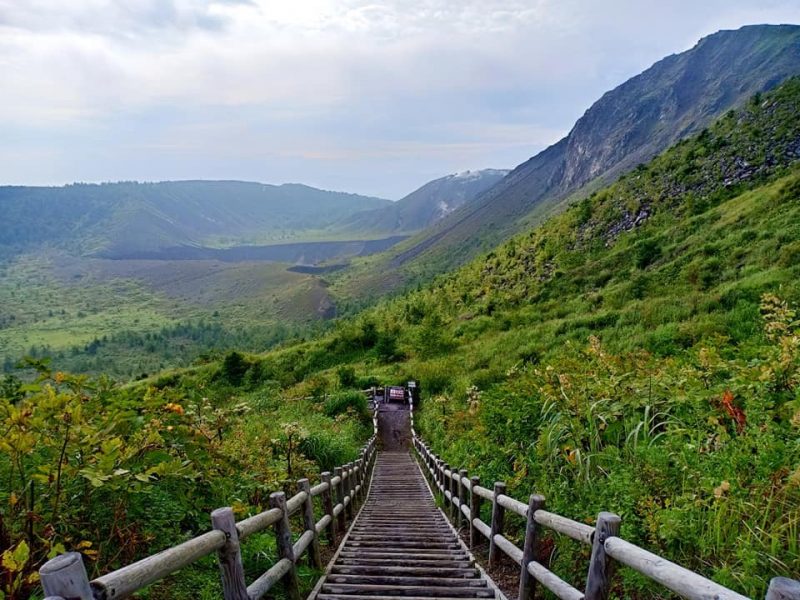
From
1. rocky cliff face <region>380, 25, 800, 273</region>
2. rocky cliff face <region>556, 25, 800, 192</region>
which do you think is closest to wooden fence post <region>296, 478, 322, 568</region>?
rocky cliff face <region>380, 25, 800, 273</region>

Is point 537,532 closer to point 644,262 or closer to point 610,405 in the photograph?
point 610,405

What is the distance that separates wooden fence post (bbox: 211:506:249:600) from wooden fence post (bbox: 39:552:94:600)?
1.07 meters

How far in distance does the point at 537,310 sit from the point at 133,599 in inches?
1027

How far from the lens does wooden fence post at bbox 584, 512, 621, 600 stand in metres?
2.57

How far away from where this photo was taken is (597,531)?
8.62 feet

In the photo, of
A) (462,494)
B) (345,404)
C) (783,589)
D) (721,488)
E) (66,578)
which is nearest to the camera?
(783,589)

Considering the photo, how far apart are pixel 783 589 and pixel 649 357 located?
727 centimetres

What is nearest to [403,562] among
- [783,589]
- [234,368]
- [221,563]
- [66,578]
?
[221,563]

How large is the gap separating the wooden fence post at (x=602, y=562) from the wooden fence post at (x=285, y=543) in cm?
232

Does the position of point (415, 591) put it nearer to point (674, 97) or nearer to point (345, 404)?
point (345, 404)

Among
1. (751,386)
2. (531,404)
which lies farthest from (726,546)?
(531,404)

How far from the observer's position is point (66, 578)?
1716mm

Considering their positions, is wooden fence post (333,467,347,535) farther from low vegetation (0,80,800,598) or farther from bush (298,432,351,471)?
bush (298,432,351,471)

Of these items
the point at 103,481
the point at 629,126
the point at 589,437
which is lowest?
the point at 589,437
